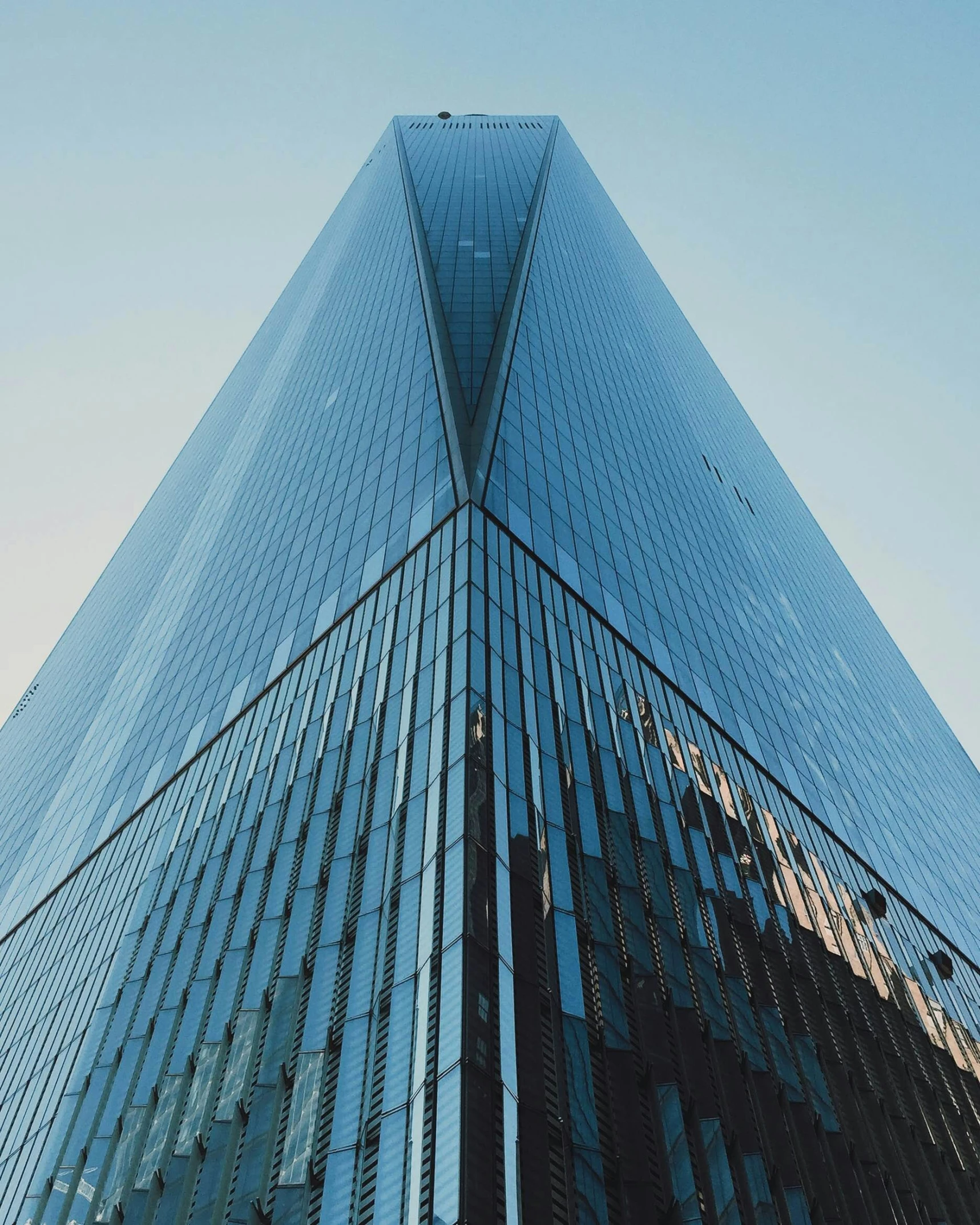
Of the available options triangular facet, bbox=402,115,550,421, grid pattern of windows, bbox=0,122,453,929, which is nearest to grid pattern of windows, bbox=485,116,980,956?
triangular facet, bbox=402,115,550,421

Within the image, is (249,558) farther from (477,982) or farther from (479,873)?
(477,982)

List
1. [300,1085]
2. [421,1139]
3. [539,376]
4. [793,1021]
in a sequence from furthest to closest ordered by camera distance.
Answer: [539,376] < [793,1021] < [300,1085] < [421,1139]

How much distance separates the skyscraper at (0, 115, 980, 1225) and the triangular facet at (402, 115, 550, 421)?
66 cm

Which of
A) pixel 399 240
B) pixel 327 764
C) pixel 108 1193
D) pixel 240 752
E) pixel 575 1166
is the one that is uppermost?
pixel 399 240

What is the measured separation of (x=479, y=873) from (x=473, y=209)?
2763 inches

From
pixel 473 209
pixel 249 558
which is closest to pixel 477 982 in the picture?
pixel 249 558

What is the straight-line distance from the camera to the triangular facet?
47.8 metres

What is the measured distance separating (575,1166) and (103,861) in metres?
27.1

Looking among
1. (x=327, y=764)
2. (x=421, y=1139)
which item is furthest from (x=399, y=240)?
(x=421, y=1139)

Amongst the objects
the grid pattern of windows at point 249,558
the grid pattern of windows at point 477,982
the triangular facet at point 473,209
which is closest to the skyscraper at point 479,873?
the grid pattern of windows at point 477,982

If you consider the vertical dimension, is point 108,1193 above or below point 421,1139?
above

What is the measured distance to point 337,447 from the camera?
1988 inches

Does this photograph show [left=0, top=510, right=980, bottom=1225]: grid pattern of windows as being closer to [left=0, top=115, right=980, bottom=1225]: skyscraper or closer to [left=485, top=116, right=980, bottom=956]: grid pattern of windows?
[left=0, top=115, right=980, bottom=1225]: skyscraper

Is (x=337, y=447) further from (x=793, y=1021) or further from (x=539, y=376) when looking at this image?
(x=793, y=1021)
